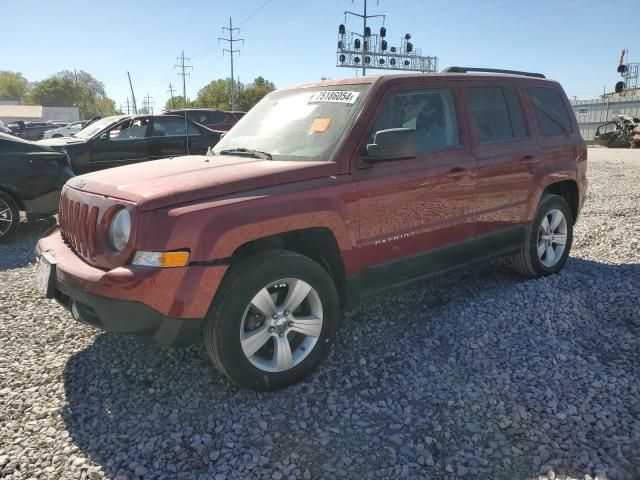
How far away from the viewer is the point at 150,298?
2.63 m

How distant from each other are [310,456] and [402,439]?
0.49m

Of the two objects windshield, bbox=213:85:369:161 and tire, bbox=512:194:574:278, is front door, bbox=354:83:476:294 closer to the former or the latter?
windshield, bbox=213:85:369:161

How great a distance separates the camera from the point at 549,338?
3.66m

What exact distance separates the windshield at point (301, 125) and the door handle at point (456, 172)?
884 millimetres

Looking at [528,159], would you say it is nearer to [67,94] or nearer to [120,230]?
[120,230]

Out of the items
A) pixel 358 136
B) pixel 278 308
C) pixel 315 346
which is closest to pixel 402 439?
pixel 315 346

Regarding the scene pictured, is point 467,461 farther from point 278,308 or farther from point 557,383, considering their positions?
point 278,308

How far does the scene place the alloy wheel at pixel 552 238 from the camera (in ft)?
16.1

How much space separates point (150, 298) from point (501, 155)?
10.1 ft

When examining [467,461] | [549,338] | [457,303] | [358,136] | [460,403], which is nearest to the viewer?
[467,461]

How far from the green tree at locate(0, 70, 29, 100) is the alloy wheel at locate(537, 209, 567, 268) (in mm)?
157427

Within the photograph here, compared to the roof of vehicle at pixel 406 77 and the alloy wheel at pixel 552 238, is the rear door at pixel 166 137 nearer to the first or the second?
the roof of vehicle at pixel 406 77

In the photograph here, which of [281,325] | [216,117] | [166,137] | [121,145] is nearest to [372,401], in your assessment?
[281,325]

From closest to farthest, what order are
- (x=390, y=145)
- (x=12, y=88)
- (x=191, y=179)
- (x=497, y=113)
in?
(x=191, y=179) < (x=390, y=145) < (x=497, y=113) < (x=12, y=88)
